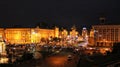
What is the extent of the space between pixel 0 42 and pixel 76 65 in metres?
20.5

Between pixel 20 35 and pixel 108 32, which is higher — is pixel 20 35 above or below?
below

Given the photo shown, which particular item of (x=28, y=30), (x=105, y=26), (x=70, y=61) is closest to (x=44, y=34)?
(x=28, y=30)

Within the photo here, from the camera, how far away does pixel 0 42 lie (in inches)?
2055

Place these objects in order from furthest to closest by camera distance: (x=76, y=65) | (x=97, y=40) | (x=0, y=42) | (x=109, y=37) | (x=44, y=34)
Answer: (x=44, y=34)
(x=109, y=37)
(x=97, y=40)
(x=0, y=42)
(x=76, y=65)

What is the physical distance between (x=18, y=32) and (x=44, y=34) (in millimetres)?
16314

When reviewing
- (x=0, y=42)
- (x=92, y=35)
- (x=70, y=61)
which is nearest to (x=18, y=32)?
(x=92, y=35)

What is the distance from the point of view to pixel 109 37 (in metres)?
132

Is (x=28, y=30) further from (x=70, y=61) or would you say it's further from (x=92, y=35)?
(x=70, y=61)

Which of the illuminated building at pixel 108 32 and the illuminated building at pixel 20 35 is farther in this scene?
the illuminated building at pixel 20 35

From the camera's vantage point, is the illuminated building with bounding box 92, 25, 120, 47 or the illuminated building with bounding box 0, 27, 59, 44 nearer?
the illuminated building with bounding box 92, 25, 120, 47

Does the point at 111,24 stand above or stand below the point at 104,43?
above

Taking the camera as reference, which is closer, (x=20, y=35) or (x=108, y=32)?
(x=108, y=32)

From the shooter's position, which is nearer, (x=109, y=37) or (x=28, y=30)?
(x=109, y=37)

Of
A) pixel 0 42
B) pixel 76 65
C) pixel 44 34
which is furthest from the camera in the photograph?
pixel 44 34
